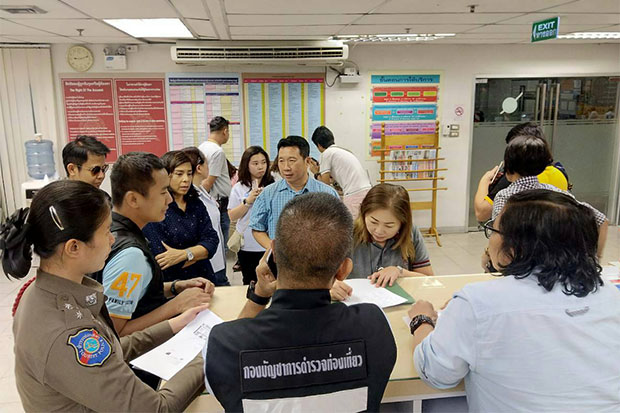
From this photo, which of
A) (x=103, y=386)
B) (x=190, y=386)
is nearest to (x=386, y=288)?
(x=190, y=386)

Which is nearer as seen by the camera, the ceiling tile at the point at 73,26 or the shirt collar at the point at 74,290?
the shirt collar at the point at 74,290


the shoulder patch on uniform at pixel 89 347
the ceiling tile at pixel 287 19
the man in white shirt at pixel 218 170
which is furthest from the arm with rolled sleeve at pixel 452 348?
the man in white shirt at pixel 218 170

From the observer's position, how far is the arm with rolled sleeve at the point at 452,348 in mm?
1217

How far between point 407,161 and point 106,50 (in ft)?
13.1

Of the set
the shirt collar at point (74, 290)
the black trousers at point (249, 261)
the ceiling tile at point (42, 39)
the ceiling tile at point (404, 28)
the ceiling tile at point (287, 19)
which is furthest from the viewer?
the ceiling tile at point (42, 39)

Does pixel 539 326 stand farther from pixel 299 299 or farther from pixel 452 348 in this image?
pixel 299 299

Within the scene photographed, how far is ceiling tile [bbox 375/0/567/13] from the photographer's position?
3.22m

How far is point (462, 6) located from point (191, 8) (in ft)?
6.78

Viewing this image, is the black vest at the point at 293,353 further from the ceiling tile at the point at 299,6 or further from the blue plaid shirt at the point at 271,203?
the ceiling tile at the point at 299,6

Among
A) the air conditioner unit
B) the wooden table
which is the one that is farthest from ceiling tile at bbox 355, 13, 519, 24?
the wooden table

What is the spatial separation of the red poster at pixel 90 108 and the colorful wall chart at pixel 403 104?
3.33 metres

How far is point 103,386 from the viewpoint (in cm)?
110

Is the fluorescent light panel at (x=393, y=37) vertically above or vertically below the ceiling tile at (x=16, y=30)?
above

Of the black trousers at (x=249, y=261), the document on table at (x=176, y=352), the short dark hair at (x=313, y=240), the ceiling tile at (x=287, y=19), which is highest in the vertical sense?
the ceiling tile at (x=287, y=19)
